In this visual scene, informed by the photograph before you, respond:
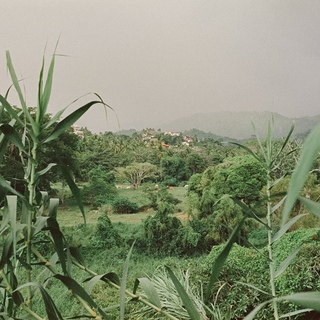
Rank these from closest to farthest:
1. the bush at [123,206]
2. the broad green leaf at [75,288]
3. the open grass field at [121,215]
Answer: the broad green leaf at [75,288] < the open grass field at [121,215] < the bush at [123,206]

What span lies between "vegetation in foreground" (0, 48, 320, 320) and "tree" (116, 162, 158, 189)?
2 cm

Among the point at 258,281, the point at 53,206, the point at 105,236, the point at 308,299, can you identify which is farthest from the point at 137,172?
the point at 308,299

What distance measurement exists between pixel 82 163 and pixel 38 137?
20.8ft

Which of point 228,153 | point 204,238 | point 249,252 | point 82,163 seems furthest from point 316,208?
point 228,153

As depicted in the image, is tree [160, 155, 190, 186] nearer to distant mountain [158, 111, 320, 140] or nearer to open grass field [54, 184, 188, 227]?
open grass field [54, 184, 188, 227]

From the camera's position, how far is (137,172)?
6.78 meters

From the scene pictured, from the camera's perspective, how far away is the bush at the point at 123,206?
6.49 m

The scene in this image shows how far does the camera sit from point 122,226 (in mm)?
6191

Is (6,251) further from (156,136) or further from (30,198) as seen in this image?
(156,136)

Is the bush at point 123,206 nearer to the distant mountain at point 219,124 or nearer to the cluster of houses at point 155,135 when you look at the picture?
the cluster of houses at point 155,135

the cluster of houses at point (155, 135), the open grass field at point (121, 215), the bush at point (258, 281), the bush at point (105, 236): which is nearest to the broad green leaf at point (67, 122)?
the bush at point (258, 281)

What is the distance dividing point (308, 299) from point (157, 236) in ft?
18.1

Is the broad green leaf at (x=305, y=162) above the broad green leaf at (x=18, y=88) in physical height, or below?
below

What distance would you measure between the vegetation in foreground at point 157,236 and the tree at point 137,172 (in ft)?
0.05
